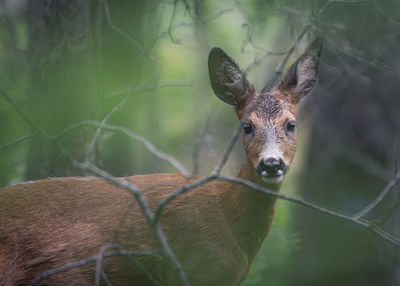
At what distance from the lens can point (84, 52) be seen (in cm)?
470

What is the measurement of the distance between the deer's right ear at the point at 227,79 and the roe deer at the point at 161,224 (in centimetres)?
23

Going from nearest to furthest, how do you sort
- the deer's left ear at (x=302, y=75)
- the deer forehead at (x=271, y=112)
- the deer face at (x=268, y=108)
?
the deer face at (x=268, y=108), the deer forehead at (x=271, y=112), the deer's left ear at (x=302, y=75)

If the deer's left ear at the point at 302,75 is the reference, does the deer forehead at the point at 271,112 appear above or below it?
below

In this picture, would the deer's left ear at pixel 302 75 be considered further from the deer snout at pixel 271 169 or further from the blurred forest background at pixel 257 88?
the deer snout at pixel 271 169

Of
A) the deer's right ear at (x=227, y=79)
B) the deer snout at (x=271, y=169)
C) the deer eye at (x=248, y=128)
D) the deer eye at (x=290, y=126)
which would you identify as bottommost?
the deer snout at (x=271, y=169)

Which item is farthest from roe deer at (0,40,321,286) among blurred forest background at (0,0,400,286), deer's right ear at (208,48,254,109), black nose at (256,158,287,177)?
blurred forest background at (0,0,400,286)

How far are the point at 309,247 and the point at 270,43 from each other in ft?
9.91

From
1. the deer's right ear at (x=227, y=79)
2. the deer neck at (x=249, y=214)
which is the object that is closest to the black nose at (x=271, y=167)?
the deer neck at (x=249, y=214)

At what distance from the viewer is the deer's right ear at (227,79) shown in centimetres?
405

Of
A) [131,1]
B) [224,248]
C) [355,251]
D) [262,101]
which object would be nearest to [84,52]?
[131,1]

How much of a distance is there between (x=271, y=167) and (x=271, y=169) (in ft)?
0.06

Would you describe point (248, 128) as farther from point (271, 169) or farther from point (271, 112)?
point (271, 169)

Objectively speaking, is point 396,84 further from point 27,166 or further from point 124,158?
point 27,166

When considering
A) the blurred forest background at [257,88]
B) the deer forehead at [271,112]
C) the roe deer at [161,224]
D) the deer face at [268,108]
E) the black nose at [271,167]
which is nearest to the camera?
the black nose at [271,167]
